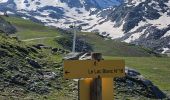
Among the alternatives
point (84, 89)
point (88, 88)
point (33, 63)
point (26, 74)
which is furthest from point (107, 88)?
point (33, 63)

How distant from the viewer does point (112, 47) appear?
181625mm

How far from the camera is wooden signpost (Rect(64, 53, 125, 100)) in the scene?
51.9 ft

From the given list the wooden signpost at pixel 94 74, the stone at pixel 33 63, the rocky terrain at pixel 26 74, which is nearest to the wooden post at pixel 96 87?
the wooden signpost at pixel 94 74

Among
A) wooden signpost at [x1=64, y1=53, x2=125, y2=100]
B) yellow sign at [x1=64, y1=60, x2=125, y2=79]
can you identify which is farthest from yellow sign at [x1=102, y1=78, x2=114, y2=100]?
yellow sign at [x1=64, y1=60, x2=125, y2=79]

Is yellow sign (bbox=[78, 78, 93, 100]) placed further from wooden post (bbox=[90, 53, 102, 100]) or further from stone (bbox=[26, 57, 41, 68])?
stone (bbox=[26, 57, 41, 68])

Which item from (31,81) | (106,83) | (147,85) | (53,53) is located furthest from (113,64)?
(53,53)

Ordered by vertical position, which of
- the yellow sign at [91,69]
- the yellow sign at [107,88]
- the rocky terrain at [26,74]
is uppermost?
the yellow sign at [91,69]

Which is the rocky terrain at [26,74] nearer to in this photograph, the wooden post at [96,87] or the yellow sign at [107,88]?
the yellow sign at [107,88]

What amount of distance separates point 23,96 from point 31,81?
4.28 meters

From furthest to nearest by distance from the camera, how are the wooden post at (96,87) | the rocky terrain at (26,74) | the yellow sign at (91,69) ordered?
1. the rocky terrain at (26,74)
2. the wooden post at (96,87)
3. the yellow sign at (91,69)

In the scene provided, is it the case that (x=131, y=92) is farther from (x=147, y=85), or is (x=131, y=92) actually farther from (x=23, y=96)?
(x=23, y=96)

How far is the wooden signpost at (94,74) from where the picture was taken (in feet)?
51.9

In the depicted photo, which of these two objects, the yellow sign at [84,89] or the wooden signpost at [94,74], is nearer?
the wooden signpost at [94,74]

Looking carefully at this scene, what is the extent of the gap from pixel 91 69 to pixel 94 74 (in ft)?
0.62
